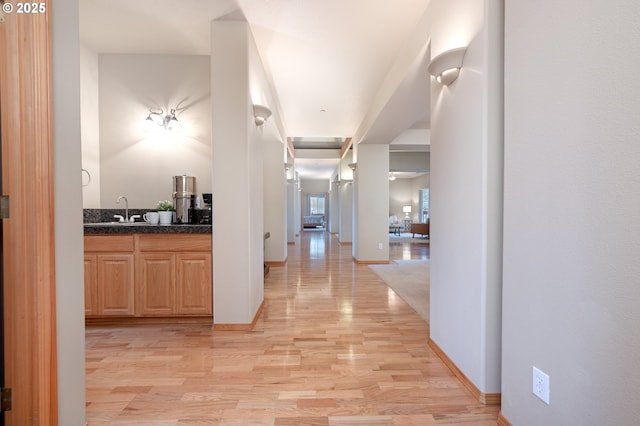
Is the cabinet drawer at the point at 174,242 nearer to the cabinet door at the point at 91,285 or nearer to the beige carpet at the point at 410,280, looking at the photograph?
the cabinet door at the point at 91,285

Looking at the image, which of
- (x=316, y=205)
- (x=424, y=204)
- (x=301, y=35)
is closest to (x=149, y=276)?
(x=301, y=35)

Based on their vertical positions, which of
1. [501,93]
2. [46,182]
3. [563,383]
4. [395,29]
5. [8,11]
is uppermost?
[395,29]

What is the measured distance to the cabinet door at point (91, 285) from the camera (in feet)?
9.25

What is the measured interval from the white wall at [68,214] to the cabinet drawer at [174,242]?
138 cm

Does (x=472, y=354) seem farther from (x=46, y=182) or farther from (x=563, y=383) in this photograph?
(x=46, y=182)

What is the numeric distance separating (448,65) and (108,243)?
3181 millimetres

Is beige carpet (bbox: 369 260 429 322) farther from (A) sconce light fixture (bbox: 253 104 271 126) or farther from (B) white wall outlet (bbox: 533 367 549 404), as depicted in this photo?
(A) sconce light fixture (bbox: 253 104 271 126)

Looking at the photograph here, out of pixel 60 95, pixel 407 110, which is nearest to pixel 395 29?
pixel 407 110

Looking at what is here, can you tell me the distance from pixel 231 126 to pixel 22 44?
1.59 m

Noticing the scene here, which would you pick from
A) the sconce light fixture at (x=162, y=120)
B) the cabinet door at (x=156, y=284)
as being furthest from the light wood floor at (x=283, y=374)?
the sconce light fixture at (x=162, y=120)

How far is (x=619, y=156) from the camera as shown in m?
0.98

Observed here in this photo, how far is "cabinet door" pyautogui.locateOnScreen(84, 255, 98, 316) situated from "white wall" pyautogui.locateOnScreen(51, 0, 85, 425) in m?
1.64

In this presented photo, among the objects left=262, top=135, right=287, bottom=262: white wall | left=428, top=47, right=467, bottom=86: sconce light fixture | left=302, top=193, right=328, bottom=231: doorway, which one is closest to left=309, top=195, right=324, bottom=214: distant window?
left=302, top=193, right=328, bottom=231: doorway

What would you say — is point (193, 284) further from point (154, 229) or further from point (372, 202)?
point (372, 202)
